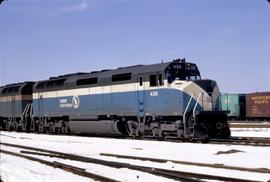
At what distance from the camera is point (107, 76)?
26.1m

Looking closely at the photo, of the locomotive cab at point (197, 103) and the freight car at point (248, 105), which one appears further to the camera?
the freight car at point (248, 105)

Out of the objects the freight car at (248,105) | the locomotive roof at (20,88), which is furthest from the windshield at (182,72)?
the freight car at (248,105)

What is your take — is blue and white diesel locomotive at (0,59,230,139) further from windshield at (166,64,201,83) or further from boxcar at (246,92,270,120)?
boxcar at (246,92,270,120)

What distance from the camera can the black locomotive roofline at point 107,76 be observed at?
22.8m

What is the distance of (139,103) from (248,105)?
29.6 meters

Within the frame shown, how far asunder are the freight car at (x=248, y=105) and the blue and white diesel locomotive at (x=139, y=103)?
79.9 feet

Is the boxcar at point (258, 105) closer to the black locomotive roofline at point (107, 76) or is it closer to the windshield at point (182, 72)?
the black locomotive roofline at point (107, 76)

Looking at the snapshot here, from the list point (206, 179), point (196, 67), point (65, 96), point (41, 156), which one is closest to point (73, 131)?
point (65, 96)

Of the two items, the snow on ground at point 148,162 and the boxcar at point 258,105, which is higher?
the boxcar at point 258,105

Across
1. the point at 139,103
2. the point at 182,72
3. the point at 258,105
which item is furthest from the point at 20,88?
the point at 258,105

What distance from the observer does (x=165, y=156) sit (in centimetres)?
1564

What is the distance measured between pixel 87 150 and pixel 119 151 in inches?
66.0

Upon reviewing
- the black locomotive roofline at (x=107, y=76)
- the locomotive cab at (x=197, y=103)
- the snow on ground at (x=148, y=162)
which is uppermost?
the black locomotive roofline at (x=107, y=76)

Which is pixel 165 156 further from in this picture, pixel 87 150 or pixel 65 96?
pixel 65 96
